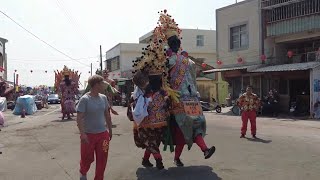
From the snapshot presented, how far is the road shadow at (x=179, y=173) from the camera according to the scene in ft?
22.3

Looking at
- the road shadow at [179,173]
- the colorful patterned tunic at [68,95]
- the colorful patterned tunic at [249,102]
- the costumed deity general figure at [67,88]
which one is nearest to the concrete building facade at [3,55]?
the costumed deity general figure at [67,88]

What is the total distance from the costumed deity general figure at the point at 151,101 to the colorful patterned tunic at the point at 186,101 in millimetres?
171

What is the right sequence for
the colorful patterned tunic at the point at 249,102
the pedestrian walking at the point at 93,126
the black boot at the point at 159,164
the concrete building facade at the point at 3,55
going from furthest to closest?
the concrete building facade at the point at 3,55, the colorful patterned tunic at the point at 249,102, the black boot at the point at 159,164, the pedestrian walking at the point at 93,126

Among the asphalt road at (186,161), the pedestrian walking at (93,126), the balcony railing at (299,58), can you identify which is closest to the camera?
the pedestrian walking at (93,126)

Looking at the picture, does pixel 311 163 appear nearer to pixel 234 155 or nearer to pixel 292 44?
pixel 234 155

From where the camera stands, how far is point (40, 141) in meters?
11.8

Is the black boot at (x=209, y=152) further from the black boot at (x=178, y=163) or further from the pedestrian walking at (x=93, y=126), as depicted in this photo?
the pedestrian walking at (x=93, y=126)

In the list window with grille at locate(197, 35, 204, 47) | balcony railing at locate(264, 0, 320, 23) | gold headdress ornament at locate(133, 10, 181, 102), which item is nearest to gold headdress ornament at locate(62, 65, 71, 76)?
balcony railing at locate(264, 0, 320, 23)

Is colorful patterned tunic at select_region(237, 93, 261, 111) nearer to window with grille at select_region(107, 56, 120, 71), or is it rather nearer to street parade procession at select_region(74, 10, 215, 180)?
street parade procession at select_region(74, 10, 215, 180)

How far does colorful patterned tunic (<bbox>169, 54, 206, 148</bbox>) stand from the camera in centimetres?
730

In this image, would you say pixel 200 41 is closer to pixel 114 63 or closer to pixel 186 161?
pixel 114 63

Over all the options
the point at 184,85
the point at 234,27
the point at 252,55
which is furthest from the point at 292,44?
the point at 184,85

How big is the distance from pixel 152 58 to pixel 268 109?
17217mm

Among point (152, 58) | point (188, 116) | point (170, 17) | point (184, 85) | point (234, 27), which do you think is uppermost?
point (234, 27)
